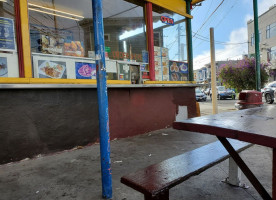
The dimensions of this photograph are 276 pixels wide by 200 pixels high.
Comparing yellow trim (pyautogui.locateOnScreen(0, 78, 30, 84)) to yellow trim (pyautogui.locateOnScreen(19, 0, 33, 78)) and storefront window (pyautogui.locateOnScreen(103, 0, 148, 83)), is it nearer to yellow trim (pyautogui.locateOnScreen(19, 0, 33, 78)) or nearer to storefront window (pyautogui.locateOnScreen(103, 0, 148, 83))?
yellow trim (pyautogui.locateOnScreen(19, 0, 33, 78))

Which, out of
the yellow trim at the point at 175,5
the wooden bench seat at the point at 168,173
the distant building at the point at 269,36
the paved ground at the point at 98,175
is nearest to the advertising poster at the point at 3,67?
the paved ground at the point at 98,175

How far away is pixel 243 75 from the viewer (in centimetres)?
1603

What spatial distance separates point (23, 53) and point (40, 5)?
Answer: 1.11 m

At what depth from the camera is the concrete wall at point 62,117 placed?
3.37 m

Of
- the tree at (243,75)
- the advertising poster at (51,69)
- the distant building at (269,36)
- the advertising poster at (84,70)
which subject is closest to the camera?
the advertising poster at (51,69)

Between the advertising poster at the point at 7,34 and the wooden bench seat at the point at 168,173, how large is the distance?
3.18 m

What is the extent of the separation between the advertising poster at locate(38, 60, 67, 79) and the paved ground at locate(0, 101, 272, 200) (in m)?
1.50

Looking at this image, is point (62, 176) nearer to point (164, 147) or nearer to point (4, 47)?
point (164, 147)

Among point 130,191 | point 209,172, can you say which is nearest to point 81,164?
point 130,191

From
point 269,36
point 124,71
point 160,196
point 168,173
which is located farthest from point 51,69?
point 269,36

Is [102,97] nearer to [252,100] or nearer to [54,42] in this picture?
[54,42]

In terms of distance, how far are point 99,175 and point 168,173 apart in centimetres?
143

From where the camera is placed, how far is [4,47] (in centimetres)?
341

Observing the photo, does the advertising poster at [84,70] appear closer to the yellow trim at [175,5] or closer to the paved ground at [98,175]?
the paved ground at [98,175]
